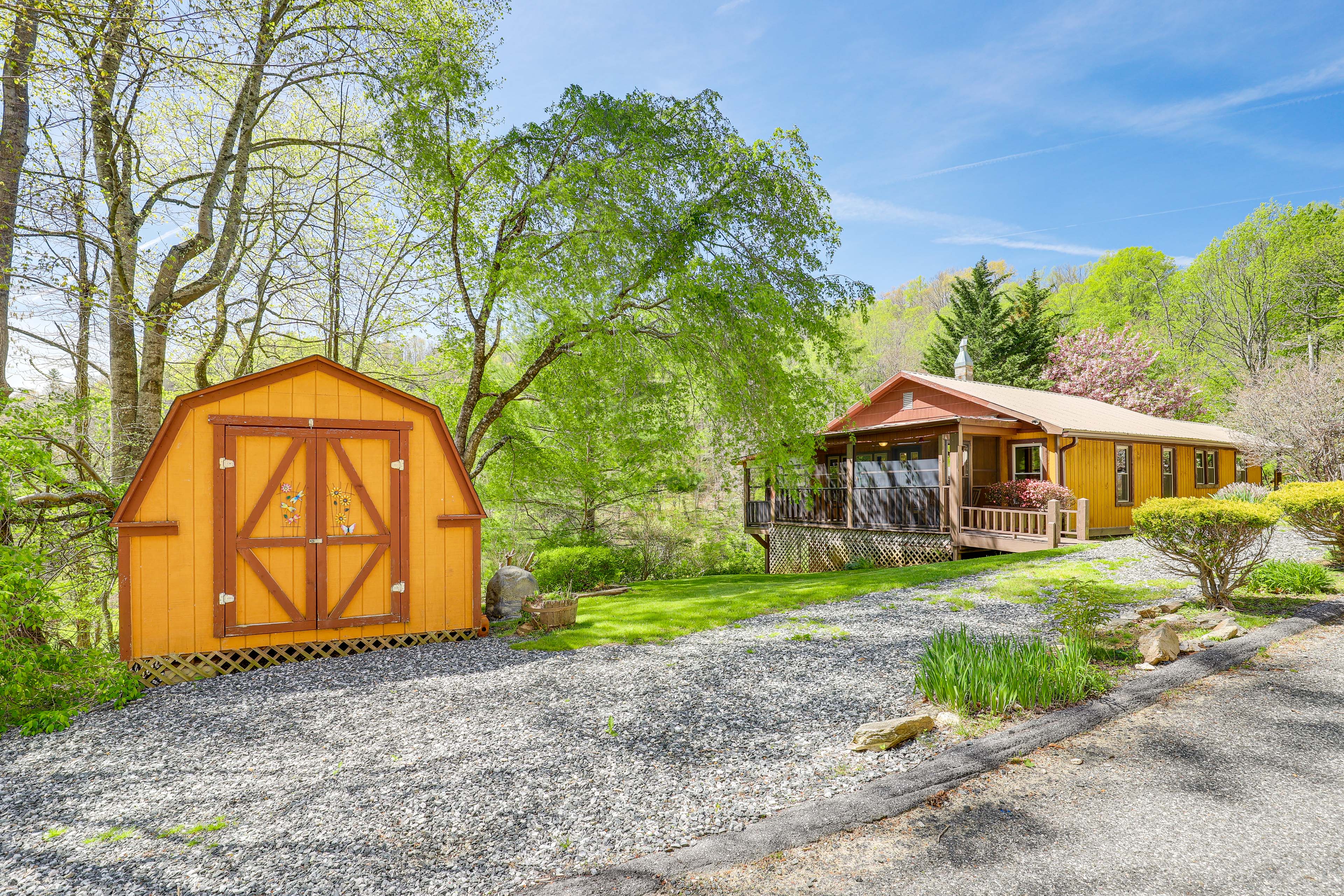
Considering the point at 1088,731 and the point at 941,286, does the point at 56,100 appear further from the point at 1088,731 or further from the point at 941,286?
the point at 941,286

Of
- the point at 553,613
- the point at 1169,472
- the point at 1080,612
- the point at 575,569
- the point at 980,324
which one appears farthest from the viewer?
the point at 980,324

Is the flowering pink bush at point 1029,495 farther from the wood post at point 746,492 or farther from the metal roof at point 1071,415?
the wood post at point 746,492

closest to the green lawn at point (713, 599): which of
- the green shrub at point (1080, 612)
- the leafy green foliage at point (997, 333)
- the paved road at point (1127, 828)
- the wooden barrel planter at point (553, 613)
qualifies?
the wooden barrel planter at point (553, 613)

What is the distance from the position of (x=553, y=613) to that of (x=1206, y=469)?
70.8 ft

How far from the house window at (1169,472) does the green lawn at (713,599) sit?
27.3 ft

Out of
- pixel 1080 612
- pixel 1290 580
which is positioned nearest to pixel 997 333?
pixel 1290 580

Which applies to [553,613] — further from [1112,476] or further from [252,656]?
[1112,476]

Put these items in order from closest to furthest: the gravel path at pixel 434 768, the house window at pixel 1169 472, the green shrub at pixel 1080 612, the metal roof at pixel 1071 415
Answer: the gravel path at pixel 434 768 < the green shrub at pixel 1080 612 < the metal roof at pixel 1071 415 < the house window at pixel 1169 472

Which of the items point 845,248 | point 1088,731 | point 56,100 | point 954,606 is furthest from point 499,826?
point 845,248

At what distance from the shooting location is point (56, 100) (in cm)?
712

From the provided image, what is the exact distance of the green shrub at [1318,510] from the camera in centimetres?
757

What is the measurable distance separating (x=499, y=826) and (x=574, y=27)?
40.4ft

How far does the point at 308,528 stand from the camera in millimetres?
6512

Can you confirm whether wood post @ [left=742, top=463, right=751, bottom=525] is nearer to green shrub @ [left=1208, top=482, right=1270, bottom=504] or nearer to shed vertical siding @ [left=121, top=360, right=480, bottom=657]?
green shrub @ [left=1208, top=482, right=1270, bottom=504]
